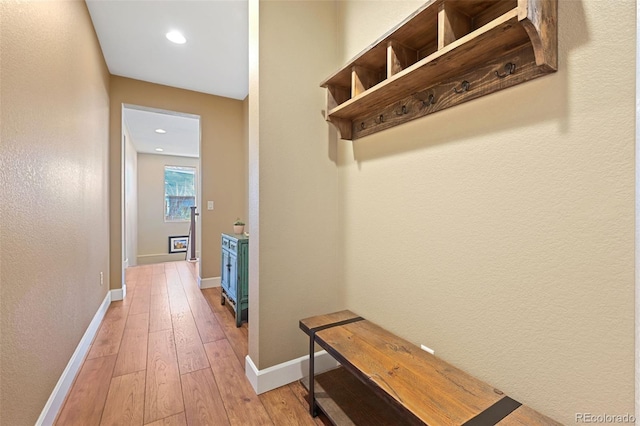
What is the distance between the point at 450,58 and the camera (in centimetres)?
103

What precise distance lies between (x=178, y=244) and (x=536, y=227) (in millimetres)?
7974

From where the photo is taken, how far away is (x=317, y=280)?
5.90 ft

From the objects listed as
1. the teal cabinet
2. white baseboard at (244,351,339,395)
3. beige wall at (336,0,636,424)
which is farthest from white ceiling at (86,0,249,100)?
white baseboard at (244,351,339,395)

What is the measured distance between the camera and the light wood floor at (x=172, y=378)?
1.45 m

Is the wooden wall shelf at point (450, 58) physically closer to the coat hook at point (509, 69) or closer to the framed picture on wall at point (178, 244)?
the coat hook at point (509, 69)

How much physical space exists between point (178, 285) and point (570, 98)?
437 cm

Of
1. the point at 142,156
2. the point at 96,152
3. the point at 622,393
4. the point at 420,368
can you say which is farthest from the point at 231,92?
the point at 142,156

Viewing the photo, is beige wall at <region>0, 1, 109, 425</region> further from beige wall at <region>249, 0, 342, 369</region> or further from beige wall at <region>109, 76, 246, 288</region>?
beige wall at <region>109, 76, 246, 288</region>

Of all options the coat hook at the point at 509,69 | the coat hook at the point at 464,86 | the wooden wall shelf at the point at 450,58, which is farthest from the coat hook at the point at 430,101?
the coat hook at the point at 509,69

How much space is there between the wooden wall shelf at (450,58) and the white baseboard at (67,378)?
6.93ft

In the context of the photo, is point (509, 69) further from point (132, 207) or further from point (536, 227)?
point (132, 207)

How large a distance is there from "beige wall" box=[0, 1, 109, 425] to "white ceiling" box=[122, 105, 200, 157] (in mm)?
1734

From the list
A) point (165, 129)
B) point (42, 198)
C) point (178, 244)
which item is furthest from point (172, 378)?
point (178, 244)

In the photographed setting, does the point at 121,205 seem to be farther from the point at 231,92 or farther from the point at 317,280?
the point at 317,280
